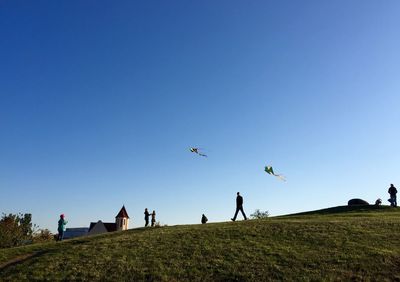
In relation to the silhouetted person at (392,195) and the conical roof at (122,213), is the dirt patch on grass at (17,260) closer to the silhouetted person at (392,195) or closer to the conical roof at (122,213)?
the silhouetted person at (392,195)

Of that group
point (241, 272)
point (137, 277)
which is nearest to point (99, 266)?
point (137, 277)

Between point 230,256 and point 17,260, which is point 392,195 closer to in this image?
point 230,256

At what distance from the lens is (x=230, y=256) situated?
20516mm

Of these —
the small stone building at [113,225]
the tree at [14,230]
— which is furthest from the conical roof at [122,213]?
the tree at [14,230]

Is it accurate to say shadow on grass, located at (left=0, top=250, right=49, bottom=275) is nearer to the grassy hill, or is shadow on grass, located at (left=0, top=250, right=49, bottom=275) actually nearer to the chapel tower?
the grassy hill

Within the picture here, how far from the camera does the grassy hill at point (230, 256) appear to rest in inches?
717

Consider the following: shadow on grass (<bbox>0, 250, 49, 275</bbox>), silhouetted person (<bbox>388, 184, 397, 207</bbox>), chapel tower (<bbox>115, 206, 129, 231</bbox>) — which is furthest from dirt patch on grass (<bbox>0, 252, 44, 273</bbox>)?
chapel tower (<bbox>115, 206, 129, 231</bbox>)

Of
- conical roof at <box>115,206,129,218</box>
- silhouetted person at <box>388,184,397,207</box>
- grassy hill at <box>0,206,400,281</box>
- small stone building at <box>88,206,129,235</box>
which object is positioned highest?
conical roof at <box>115,206,129,218</box>

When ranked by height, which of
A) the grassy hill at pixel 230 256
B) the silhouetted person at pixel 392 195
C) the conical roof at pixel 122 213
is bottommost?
the grassy hill at pixel 230 256

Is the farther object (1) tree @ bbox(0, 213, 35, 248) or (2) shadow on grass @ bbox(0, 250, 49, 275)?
(1) tree @ bbox(0, 213, 35, 248)

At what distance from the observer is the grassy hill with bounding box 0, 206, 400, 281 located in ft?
59.8

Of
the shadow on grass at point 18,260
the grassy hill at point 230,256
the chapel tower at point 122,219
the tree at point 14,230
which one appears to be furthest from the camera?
the chapel tower at point 122,219

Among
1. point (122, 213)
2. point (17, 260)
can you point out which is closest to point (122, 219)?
point (122, 213)

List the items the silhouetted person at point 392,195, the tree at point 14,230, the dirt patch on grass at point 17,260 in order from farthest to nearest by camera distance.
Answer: the tree at point 14,230
the silhouetted person at point 392,195
the dirt patch on grass at point 17,260
